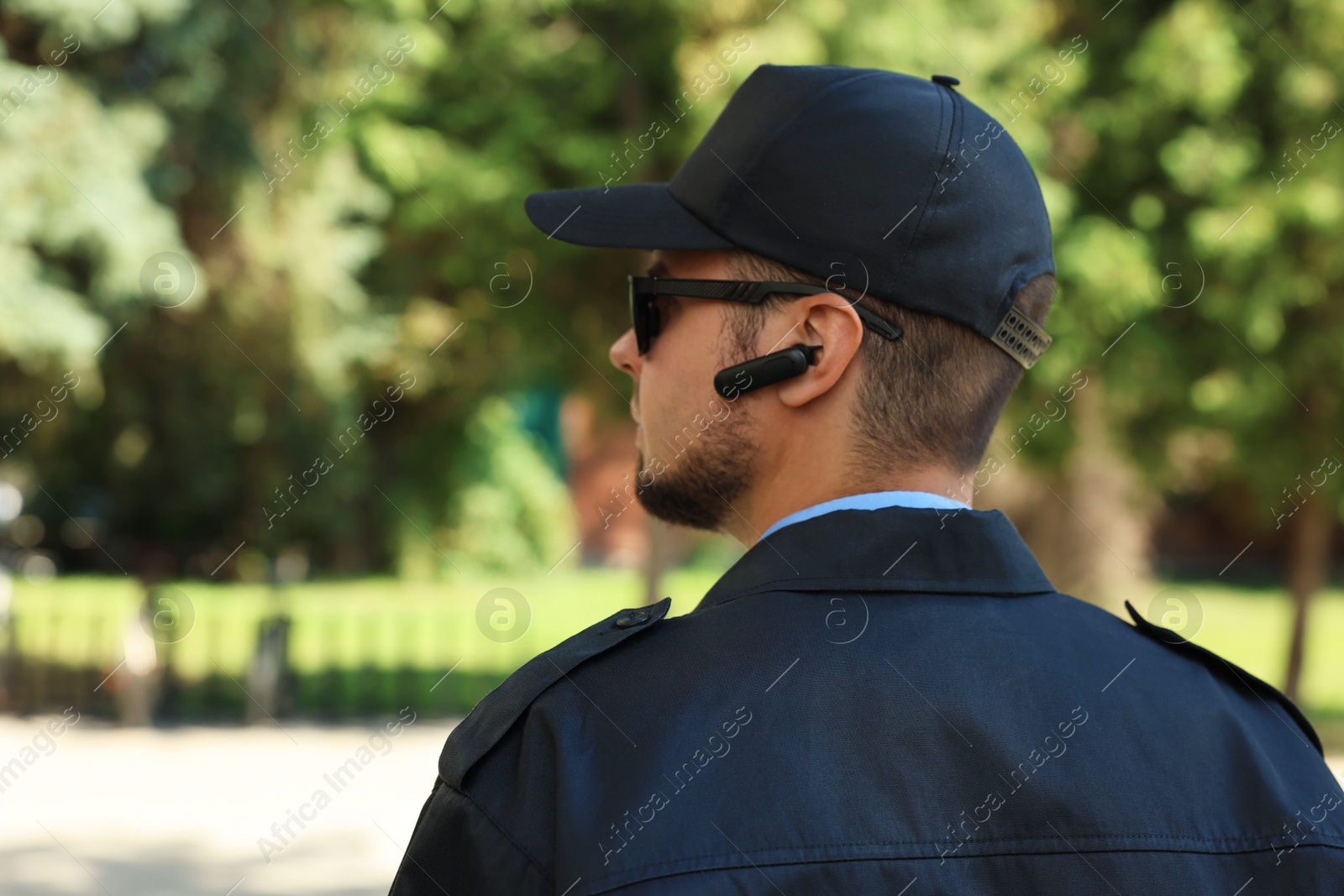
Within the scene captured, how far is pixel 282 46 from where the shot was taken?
9781 mm

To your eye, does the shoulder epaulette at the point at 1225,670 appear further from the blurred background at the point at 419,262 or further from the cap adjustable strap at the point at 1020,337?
the blurred background at the point at 419,262

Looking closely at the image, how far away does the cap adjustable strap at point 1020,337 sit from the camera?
1.49m

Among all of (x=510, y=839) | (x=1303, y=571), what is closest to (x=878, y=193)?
(x=510, y=839)

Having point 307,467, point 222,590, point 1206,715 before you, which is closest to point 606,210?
point 1206,715

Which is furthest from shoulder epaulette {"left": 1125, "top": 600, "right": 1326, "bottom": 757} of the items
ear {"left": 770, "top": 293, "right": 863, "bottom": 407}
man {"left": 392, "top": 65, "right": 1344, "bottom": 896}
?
ear {"left": 770, "top": 293, "right": 863, "bottom": 407}

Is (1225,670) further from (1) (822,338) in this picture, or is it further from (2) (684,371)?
(2) (684,371)

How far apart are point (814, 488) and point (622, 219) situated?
47 centimetres

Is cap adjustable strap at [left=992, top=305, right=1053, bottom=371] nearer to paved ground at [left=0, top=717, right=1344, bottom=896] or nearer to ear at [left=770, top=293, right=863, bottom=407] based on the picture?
ear at [left=770, top=293, right=863, bottom=407]

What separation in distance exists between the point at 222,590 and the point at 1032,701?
64.9 ft

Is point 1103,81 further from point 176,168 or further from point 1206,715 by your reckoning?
point 1206,715

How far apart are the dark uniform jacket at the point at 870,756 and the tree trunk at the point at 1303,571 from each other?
10.9 m

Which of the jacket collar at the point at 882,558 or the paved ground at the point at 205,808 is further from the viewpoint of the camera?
the paved ground at the point at 205,808

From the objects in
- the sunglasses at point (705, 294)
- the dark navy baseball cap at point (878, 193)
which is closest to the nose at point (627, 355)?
the sunglasses at point (705, 294)

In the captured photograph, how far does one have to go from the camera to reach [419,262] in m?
14.1
